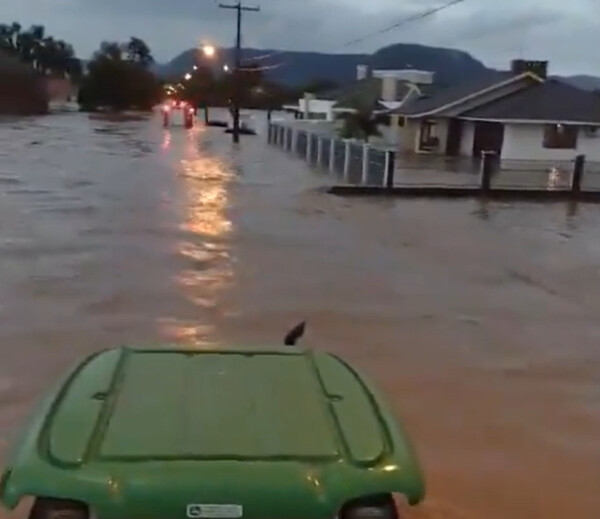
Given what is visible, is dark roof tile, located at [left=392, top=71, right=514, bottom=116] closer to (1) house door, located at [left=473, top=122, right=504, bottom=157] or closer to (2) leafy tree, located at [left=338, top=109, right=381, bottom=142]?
(2) leafy tree, located at [left=338, top=109, right=381, bottom=142]

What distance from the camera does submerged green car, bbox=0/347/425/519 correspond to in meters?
2.57

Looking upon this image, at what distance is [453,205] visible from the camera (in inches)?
801

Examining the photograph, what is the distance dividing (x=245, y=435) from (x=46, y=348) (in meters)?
5.54

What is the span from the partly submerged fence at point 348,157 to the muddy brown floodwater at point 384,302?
2466 millimetres

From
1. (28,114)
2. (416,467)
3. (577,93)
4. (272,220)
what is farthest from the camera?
(28,114)

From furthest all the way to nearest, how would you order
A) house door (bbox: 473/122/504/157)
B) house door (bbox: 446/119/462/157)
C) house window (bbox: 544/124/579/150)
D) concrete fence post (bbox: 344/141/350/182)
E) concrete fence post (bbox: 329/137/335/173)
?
house door (bbox: 446/119/462/157)
house door (bbox: 473/122/504/157)
house window (bbox: 544/124/579/150)
concrete fence post (bbox: 329/137/335/173)
concrete fence post (bbox: 344/141/350/182)

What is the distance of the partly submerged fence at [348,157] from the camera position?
22.6m

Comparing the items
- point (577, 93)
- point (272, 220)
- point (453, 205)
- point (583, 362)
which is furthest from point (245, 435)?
point (577, 93)

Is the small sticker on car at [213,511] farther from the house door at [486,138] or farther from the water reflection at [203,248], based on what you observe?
the house door at [486,138]

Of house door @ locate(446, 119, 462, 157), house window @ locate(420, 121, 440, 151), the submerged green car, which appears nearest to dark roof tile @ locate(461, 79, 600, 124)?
house door @ locate(446, 119, 462, 157)

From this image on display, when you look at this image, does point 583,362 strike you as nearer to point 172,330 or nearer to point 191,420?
point 172,330

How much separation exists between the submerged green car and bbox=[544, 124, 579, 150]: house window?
33081 millimetres

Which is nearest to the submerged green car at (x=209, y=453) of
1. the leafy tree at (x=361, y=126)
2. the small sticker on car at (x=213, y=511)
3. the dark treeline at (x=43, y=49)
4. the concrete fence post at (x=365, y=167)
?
the small sticker on car at (x=213, y=511)

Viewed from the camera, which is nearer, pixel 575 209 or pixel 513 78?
pixel 575 209
